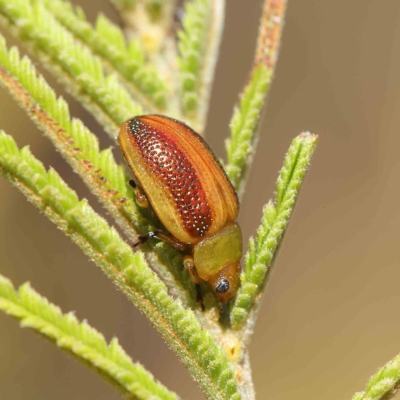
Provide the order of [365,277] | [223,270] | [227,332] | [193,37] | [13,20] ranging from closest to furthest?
[227,332] < [13,20] < [223,270] < [193,37] < [365,277]

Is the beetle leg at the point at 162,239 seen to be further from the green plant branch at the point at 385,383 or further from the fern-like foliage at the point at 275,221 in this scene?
the green plant branch at the point at 385,383

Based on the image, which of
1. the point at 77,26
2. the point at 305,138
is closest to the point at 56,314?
the point at 305,138

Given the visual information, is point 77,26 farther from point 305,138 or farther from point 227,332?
point 227,332

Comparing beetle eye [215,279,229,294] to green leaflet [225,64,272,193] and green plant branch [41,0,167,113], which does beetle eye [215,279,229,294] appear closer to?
green leaflet [225,64,272,193]

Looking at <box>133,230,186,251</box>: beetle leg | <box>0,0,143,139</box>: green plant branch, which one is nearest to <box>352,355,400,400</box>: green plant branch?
<box>133,230,186,251</box>: beetle leg

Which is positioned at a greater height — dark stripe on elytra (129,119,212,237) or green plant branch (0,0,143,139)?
green plant branch (0,0,143,139)

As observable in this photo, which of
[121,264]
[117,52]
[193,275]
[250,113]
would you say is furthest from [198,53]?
[121,264]

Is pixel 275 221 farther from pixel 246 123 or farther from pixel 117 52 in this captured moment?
pixel 117 52
